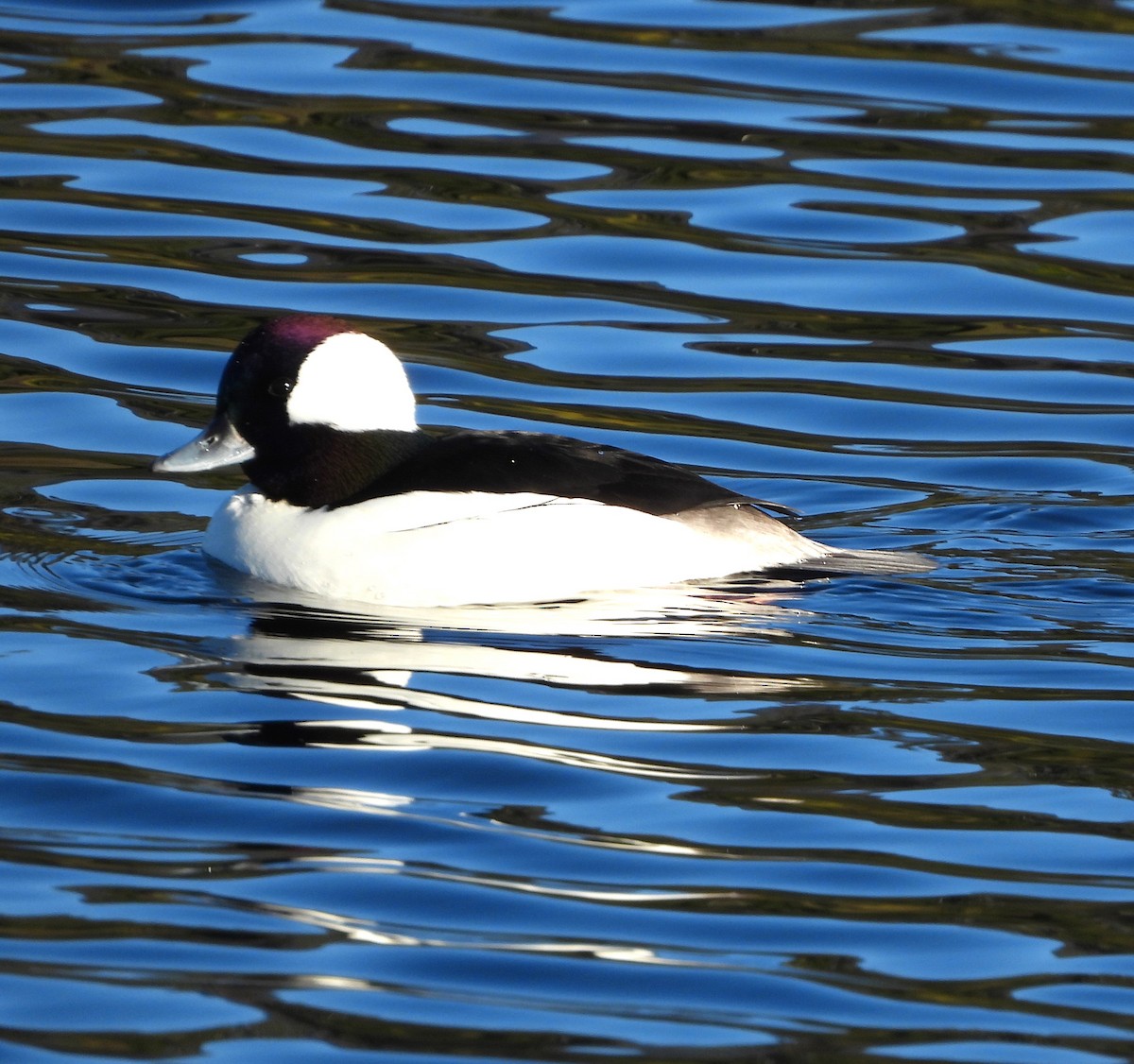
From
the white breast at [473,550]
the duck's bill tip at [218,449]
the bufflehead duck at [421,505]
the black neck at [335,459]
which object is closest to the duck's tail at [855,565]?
the bufflehead duck at [421,505]

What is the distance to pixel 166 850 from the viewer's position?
523 centimetres

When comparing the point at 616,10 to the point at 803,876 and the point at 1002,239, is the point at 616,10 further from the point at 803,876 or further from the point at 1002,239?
the point at 803,876

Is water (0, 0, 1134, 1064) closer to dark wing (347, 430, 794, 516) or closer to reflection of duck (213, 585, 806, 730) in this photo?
reflection of duck (213, 585, 806, 730)

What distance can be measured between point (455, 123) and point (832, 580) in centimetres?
589

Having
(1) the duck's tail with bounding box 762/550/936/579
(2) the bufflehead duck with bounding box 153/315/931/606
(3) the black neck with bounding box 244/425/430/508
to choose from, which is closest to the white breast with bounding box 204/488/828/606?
(2) the bufflehead duck with bounding box 153/315/931/606

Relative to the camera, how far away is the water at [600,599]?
184 inches

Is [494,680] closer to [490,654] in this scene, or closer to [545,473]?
[490,654]

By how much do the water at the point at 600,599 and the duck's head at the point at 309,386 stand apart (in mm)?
576

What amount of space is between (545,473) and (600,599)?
44 centimetres

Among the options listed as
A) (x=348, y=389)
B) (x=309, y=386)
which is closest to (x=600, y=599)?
(x=348, y=389)

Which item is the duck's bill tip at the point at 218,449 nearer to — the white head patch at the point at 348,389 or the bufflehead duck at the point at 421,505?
the bufflehead duck at the point at 421,505

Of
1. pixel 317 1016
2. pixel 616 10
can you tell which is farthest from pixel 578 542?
pixel 616 10

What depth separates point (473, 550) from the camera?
725 centimetres

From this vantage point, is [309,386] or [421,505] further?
[309,386]
